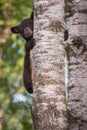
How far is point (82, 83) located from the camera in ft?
15.1

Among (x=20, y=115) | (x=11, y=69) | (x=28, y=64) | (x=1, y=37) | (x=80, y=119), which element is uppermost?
(x=80, y=119)

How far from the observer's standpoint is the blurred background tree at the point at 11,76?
43.4ft

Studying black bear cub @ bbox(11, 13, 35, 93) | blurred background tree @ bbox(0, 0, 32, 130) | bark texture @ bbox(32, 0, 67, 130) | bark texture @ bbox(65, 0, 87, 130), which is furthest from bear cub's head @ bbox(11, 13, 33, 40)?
blurred background tree @ bbox(0, 0, 32, 130)

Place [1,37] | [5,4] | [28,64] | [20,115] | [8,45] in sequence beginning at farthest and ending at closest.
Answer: [20,115]
[1,37]
[8,45]
[5,4]
[28,64]

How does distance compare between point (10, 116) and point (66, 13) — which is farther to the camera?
point (10, 116)

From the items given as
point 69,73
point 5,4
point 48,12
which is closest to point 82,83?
point 69,73

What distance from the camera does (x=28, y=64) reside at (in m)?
6.72

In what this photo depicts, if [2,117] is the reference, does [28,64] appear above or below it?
above

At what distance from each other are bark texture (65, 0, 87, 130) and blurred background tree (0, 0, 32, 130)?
790 cm

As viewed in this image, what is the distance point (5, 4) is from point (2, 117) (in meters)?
3.52

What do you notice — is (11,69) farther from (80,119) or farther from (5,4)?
(80,119)

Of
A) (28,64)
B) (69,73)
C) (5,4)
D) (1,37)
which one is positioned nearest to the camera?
(69,73)

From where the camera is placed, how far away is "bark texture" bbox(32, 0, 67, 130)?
4180 mm

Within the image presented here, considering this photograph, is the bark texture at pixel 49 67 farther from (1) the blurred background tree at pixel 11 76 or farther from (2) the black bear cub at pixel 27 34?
(1) the blurred background tree at pixel 11 76
